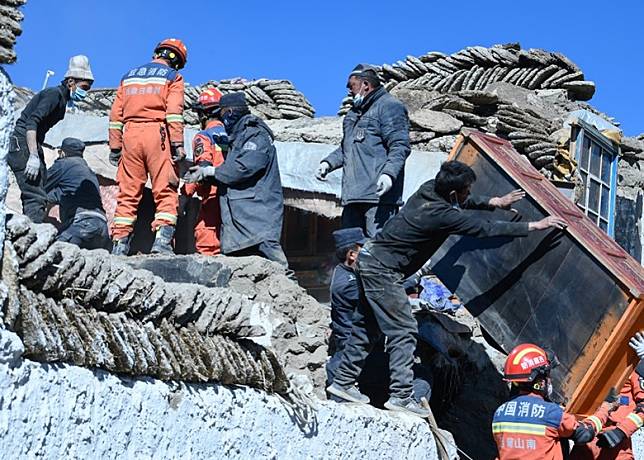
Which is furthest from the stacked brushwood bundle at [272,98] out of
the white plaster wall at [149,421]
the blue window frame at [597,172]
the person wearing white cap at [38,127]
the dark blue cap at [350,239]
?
the white plaster wall at [149,421]

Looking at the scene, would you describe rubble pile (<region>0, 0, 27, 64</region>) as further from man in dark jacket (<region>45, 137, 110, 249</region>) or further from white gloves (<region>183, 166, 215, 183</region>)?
man in dark jacket (<region>45, 137, 110, 249</region>)

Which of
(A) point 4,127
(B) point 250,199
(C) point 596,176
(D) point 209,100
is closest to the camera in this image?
(A) point 4,127

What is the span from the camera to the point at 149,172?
8.46 meters

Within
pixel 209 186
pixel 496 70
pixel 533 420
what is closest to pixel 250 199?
pixel 209 186

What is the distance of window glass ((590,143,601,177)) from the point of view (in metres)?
11.4

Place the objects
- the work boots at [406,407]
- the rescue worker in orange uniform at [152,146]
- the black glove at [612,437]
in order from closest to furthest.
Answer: the work boots at [406,407] < the black glove at [612,437] < the rescue worker in orange uniform at [152,146]

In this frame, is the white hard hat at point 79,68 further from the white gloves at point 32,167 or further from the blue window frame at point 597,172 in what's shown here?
the blue window frame at point 597,172

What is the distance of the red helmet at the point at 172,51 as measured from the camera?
28.2 ft

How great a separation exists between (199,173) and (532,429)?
344 centimetres

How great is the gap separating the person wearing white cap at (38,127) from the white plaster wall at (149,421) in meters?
4.03

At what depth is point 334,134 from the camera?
11.3 metres

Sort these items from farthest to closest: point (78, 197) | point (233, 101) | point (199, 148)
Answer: point (78, 197)
point (199, 148)
point (233, 101)

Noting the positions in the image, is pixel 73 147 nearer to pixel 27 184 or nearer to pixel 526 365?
pixel 27 184

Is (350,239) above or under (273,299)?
above
